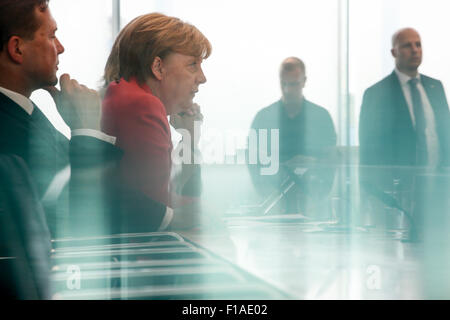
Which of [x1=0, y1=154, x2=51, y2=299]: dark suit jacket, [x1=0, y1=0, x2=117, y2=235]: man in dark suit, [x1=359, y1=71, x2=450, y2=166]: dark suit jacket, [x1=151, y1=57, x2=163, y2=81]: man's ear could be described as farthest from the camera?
[x1=359, y1=71, x2=450, y2=166]: dark suit jacket

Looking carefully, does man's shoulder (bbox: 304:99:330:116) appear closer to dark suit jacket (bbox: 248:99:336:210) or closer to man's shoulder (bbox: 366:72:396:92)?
dark suit jacket (bbox: 248:99:336:210)

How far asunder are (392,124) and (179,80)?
0.60m

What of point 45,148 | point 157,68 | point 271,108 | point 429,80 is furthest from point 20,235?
point 429,80

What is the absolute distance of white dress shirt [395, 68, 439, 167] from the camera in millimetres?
918

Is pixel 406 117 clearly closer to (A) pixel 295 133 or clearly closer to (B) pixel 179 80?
(A) pixel 295 133

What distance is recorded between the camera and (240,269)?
17.8 inches

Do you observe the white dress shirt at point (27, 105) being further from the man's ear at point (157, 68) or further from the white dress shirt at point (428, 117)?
the white dress shirt at point (428, 117)

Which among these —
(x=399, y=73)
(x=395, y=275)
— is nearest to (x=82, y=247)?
(x=395, y=275)

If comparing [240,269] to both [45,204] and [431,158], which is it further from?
[431,158]

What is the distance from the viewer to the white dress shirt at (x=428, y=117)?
918 millimetres

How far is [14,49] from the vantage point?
505mm

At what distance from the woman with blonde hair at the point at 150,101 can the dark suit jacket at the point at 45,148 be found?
33 mm

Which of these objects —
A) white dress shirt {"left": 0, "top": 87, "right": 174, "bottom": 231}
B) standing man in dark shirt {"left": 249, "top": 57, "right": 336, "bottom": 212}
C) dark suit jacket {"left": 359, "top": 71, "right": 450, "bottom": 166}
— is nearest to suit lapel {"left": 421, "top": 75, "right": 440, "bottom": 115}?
dark suit jacket {"left": 359, "top": 71, "right": 450, "bottom": 166}

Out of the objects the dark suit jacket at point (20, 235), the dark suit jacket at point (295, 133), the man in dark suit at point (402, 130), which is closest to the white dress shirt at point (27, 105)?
the dark suit jacket at point (20, 235)
